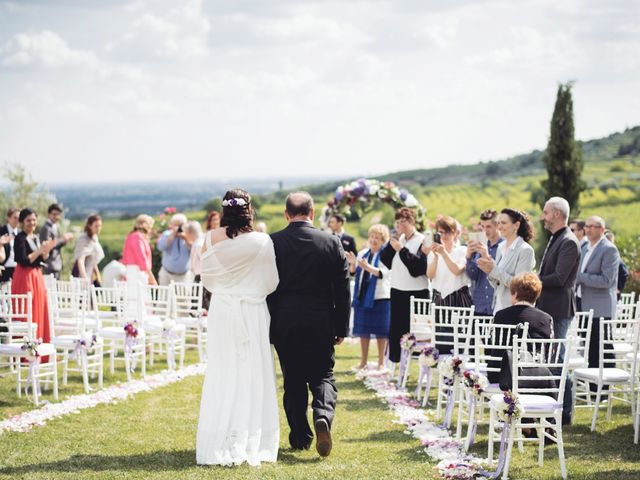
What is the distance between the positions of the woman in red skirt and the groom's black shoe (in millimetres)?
4734

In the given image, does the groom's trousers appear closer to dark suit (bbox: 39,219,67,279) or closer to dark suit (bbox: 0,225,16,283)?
dark suit (bbox: 39,219,67,279)

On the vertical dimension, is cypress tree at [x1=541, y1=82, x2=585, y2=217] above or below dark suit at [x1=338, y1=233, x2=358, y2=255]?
above

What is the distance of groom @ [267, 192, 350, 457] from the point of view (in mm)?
6746

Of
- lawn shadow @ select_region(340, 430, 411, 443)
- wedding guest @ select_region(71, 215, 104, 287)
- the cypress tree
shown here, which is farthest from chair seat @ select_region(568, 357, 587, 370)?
the cypress tree

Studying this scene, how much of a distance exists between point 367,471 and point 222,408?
3.96 feet

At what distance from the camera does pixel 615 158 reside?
103 ft

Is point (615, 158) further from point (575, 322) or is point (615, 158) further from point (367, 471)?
point (367, 471)

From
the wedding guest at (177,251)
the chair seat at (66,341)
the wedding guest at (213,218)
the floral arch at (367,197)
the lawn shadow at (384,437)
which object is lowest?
the lawn shadow at (384,437)

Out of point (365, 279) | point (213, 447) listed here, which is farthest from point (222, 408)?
point (365, 279)

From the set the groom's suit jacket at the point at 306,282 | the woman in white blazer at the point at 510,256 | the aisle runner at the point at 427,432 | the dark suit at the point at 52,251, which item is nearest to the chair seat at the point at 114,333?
the dark suit at the point at 52,251

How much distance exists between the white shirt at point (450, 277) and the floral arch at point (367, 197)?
17.8 feet

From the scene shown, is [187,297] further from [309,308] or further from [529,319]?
[529,319]

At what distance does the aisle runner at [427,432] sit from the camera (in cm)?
647

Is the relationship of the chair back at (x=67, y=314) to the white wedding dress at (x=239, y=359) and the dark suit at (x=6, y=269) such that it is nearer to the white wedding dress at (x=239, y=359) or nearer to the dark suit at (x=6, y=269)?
the dark suit at (x=6, y=269)
